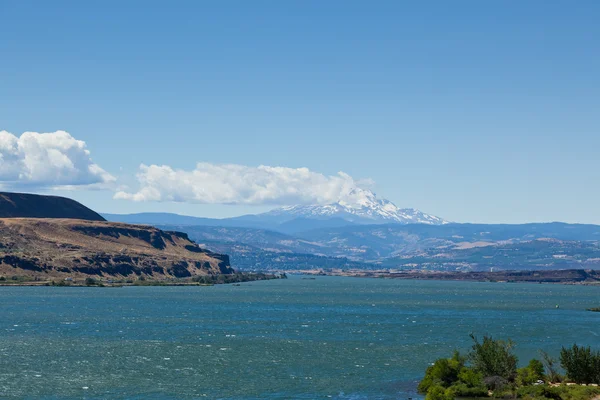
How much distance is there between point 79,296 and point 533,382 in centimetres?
13901

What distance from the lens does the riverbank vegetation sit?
224ft

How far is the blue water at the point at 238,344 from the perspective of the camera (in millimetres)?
71500

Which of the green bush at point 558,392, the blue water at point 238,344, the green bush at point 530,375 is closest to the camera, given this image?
the green bush at point 558,392

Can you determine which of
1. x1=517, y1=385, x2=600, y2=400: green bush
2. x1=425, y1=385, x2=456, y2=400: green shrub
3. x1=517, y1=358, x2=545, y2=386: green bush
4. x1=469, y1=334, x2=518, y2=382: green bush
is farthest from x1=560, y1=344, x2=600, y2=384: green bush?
x1=425, y1=385, x2=456, y2=400: green shrub

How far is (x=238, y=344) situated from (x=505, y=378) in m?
37.9

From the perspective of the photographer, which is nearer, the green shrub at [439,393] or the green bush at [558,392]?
the green shrub at [439,393]

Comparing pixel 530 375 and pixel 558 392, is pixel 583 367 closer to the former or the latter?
pixel 530 375

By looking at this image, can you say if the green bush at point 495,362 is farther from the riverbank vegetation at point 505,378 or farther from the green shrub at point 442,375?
the green shrub at point 442,375

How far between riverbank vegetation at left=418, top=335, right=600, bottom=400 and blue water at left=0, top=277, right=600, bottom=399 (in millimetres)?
3734

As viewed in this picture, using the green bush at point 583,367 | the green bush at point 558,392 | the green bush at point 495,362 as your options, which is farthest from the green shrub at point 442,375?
the green bush at point 583,367

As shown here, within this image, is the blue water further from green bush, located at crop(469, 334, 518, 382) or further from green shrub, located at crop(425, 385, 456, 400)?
green bush, located at crop(469, 334, 518, 382)

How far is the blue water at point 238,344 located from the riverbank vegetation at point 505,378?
12.3 ft

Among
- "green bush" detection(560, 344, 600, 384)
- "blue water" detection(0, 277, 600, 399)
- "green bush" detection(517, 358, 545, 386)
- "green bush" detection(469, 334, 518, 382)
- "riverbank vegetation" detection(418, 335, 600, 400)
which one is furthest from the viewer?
"green bush" detection(469, 334, 518, 382)

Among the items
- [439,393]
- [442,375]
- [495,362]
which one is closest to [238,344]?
[442,375]
